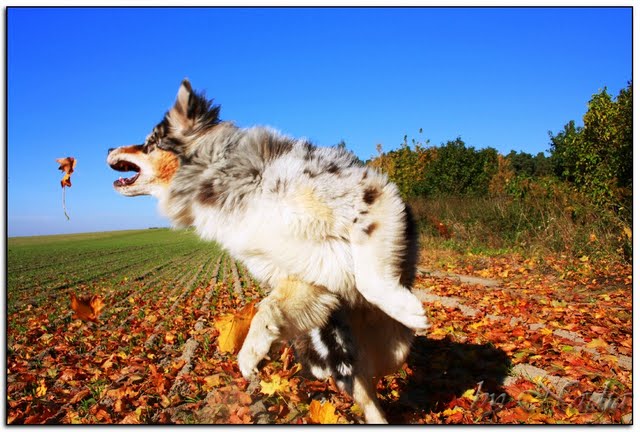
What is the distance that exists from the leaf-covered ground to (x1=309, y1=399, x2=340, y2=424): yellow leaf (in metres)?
0.01

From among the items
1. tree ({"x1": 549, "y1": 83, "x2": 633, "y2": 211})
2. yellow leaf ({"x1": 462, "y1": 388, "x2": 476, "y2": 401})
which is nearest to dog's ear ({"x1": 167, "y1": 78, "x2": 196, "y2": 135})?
yellow leaf ({"x1": 462, "y1": 388, "x2": 476, "y2": 401})

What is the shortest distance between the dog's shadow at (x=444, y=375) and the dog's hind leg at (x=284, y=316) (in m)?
1.79

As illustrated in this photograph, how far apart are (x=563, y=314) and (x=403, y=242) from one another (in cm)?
578

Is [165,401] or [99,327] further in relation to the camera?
[99,327]

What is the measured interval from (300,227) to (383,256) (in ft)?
1.87

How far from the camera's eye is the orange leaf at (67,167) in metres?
4.51

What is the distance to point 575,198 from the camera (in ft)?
49.3

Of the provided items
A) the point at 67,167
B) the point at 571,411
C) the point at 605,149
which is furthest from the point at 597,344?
the point at 605,149

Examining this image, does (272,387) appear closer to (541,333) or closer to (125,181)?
(125,181)

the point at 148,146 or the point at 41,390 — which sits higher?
the point at 148,146

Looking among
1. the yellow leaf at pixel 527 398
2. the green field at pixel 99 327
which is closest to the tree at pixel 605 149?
the yellow leaf at pixel 527 398

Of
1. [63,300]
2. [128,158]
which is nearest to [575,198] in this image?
[128,158]

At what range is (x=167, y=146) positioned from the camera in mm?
3668

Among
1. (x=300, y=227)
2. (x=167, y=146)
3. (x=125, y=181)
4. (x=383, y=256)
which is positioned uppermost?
(x=167, y=146)
